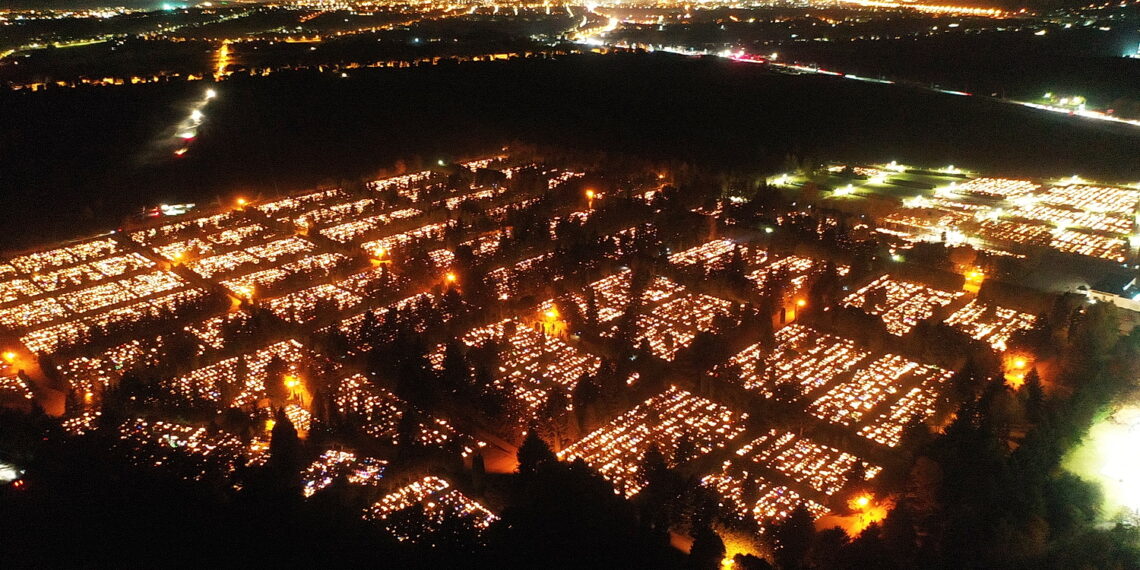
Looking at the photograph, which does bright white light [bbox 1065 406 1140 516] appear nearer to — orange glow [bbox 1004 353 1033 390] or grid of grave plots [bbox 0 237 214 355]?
orange glow [bbox 1004 353 1033 390]

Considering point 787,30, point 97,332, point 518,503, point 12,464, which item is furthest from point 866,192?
point 787,30

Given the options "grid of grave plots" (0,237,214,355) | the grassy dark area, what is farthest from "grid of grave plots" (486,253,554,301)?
the grassy dark area

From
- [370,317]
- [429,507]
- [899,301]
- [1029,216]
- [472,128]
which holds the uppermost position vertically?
[1029,216]

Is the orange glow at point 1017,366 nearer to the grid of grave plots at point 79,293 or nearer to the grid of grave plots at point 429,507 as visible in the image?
the grid of grave plots at point 429,507

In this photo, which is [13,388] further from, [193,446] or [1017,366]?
[1017,366]

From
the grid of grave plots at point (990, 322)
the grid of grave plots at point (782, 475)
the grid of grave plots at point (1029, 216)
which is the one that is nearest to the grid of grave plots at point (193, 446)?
the grid of grave plots at point (782, 475)

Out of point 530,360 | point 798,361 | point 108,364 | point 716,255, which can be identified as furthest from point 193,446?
point 716,255

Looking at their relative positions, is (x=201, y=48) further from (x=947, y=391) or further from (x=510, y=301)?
(x=947, y=391)
